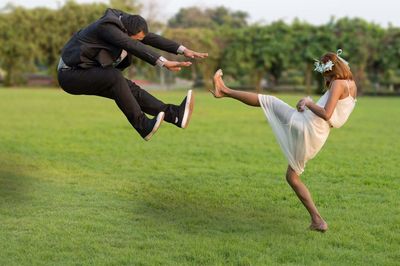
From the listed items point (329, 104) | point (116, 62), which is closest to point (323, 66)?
point (329, 104)

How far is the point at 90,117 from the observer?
23547 millimetres

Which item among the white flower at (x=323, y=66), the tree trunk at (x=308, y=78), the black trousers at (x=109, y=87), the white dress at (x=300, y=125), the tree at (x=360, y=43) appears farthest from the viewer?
the tree trunk at (x=308, y=78)

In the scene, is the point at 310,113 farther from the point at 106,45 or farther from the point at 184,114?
the point at 106,45

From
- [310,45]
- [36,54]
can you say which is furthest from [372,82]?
[36,54]

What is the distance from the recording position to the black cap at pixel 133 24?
21.7 feet

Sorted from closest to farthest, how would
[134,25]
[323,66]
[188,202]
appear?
[323,66] < [134,25] < [188,202]

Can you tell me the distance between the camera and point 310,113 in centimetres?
657

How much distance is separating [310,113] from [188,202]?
255cm

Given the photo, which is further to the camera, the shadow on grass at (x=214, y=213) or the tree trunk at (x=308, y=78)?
the tree trunk at (x=308, y=78)

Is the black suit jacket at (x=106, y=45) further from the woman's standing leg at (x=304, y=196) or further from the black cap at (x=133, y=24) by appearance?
the woman's standing leg at (x=304, y=196)

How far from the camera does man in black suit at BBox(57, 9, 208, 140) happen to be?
6.45m

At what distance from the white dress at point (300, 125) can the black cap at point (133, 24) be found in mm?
1482

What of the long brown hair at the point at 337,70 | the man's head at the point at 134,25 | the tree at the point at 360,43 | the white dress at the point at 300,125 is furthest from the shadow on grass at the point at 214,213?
the tree at the point at 360,43

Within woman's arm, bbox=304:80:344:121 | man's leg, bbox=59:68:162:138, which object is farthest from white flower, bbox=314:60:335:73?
man's leg, bbox=59:68:162:138
